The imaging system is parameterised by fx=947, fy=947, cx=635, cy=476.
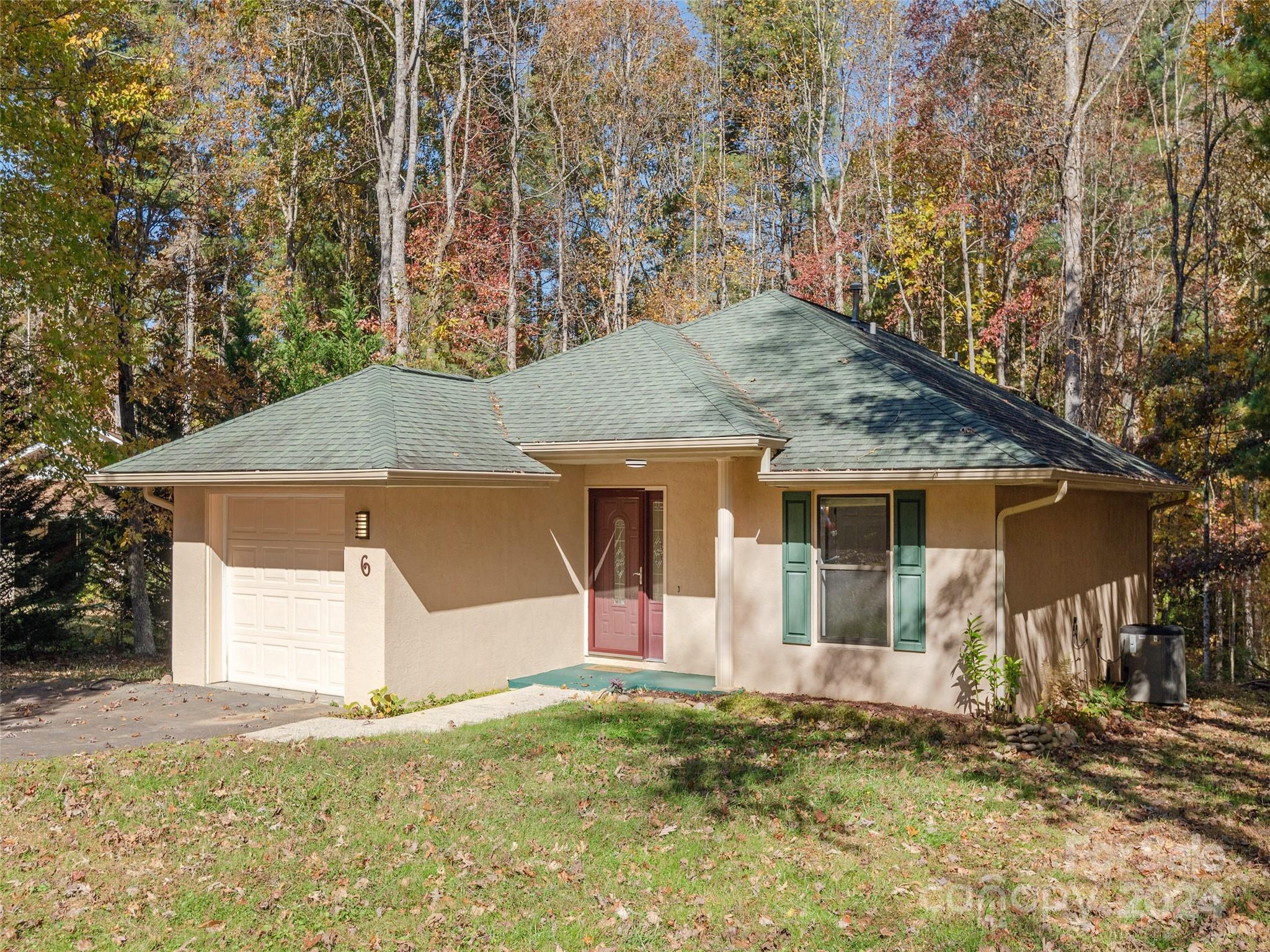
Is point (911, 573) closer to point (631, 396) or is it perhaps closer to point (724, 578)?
point (724, 578)

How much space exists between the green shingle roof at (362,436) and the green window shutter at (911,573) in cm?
407

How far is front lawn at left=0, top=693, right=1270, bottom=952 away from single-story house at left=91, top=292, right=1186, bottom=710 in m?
1.63

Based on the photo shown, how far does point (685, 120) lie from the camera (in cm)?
2694

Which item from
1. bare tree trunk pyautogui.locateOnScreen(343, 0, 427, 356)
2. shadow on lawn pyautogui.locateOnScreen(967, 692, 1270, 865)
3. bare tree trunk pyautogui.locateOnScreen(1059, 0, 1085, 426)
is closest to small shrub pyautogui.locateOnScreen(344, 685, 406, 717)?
shadow on lawn pyautogui.locateOnScreen(967, 692, 1270, 865)

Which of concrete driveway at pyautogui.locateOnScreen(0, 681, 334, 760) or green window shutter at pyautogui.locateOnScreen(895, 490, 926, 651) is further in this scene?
green window shutter at pyautogui.locateOnScreen(895, 490, 926, 651)

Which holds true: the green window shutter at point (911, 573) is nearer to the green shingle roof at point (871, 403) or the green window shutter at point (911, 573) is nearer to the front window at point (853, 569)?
the front window at point (853, 569)

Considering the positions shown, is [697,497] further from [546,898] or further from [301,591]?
[546,898]

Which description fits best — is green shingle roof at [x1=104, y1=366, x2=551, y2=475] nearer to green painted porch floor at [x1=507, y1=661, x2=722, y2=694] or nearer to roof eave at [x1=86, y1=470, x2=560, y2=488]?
roof eave at [x1=86, y1=470, x2=560, y2=488]

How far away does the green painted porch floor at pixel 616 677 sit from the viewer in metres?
10.4

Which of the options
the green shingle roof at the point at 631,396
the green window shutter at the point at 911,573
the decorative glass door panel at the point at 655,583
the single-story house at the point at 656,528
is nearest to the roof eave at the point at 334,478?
the single-story house at the point at 656,528

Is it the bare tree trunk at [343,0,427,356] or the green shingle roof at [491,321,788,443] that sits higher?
the bare tree trunk at [343,0,427,356]

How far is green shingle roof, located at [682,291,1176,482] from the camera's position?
9.28 meters

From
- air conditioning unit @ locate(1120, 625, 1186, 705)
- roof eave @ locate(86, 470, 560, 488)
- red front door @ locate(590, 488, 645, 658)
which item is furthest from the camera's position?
red front door @ locate(590, 488, 645, 658)

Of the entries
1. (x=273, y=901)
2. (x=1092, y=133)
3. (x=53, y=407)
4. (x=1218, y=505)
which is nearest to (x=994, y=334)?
(x=1092, y=133)
